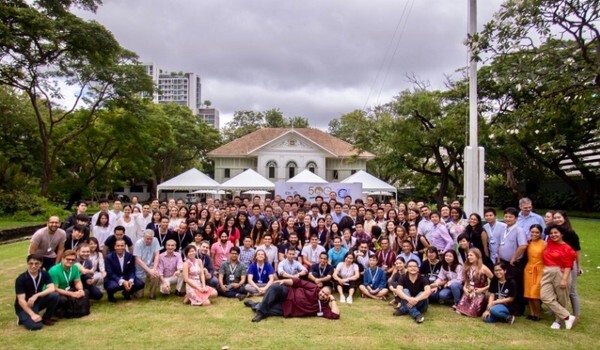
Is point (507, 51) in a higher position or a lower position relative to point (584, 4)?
lower

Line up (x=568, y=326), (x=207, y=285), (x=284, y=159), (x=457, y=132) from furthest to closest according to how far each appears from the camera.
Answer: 1. (x=284, y=159)
2. (x=457, y=132)
3. (x=207, y=285)
4. (x=568, y=326)

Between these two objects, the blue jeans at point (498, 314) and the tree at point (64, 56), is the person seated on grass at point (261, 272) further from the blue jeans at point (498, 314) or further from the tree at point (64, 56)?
the tree at point (64, 56)

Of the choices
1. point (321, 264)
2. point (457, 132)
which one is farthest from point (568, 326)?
point (457, 132)

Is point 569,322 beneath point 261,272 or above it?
beneath

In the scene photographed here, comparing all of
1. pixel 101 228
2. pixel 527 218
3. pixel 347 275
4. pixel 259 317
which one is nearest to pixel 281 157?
pixel 101 228

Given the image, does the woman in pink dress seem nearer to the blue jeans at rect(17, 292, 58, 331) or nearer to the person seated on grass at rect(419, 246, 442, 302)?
the blue jeans at rect(17, 292, 58, 331)

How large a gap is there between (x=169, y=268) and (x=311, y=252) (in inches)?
97.5

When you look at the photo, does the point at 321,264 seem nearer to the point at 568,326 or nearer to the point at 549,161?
the point at 568,326

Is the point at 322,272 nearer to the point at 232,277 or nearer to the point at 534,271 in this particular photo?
the point at 232,277

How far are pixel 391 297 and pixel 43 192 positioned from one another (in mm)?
21203

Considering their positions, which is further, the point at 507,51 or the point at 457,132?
the point at 457,132

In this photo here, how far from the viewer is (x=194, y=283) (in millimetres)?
6578

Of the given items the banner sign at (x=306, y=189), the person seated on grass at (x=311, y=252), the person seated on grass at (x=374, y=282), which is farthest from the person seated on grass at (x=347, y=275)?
the banner sign at (x=306, y=189)

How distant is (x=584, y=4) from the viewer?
8047 mm
